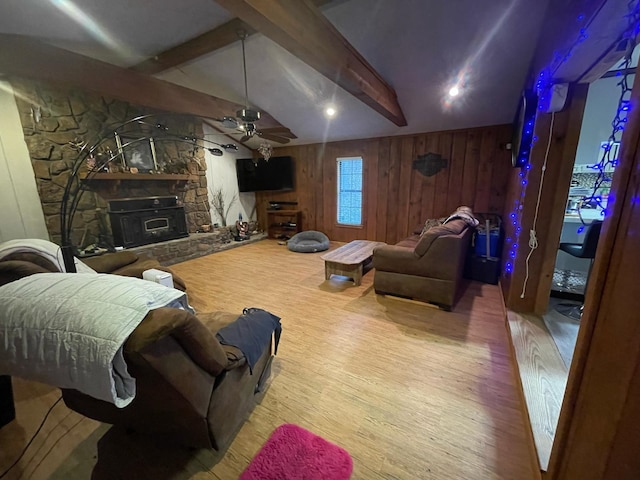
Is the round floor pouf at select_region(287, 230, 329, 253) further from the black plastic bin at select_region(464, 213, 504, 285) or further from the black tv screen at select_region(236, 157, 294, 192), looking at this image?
the black plastic bin at select_region(464, 213, 504, 285)

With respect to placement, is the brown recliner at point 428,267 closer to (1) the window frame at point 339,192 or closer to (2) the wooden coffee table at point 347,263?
(2) the wooden coffee table at point 347,263

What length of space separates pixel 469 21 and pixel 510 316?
8.85 feet

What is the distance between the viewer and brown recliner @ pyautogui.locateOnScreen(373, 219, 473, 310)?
255 centimetres

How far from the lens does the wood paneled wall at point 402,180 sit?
162 inches

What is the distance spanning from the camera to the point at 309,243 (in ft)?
17.5

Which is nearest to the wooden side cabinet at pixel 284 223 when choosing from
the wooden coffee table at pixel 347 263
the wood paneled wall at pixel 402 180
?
the wood paneled wall at pixel 402 180

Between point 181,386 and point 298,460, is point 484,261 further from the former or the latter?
point 181,386

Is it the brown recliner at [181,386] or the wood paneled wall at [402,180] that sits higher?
the wood paneled wall at [402,180]

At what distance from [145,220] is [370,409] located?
180 inches

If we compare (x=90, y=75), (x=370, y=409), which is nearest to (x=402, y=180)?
(x=370, y=409)

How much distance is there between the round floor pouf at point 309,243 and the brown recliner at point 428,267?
2.23 meters

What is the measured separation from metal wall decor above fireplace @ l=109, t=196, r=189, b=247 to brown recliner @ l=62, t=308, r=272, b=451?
11.6 ft

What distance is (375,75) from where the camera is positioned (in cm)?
316

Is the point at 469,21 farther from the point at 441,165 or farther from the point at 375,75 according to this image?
the point at 441,165
